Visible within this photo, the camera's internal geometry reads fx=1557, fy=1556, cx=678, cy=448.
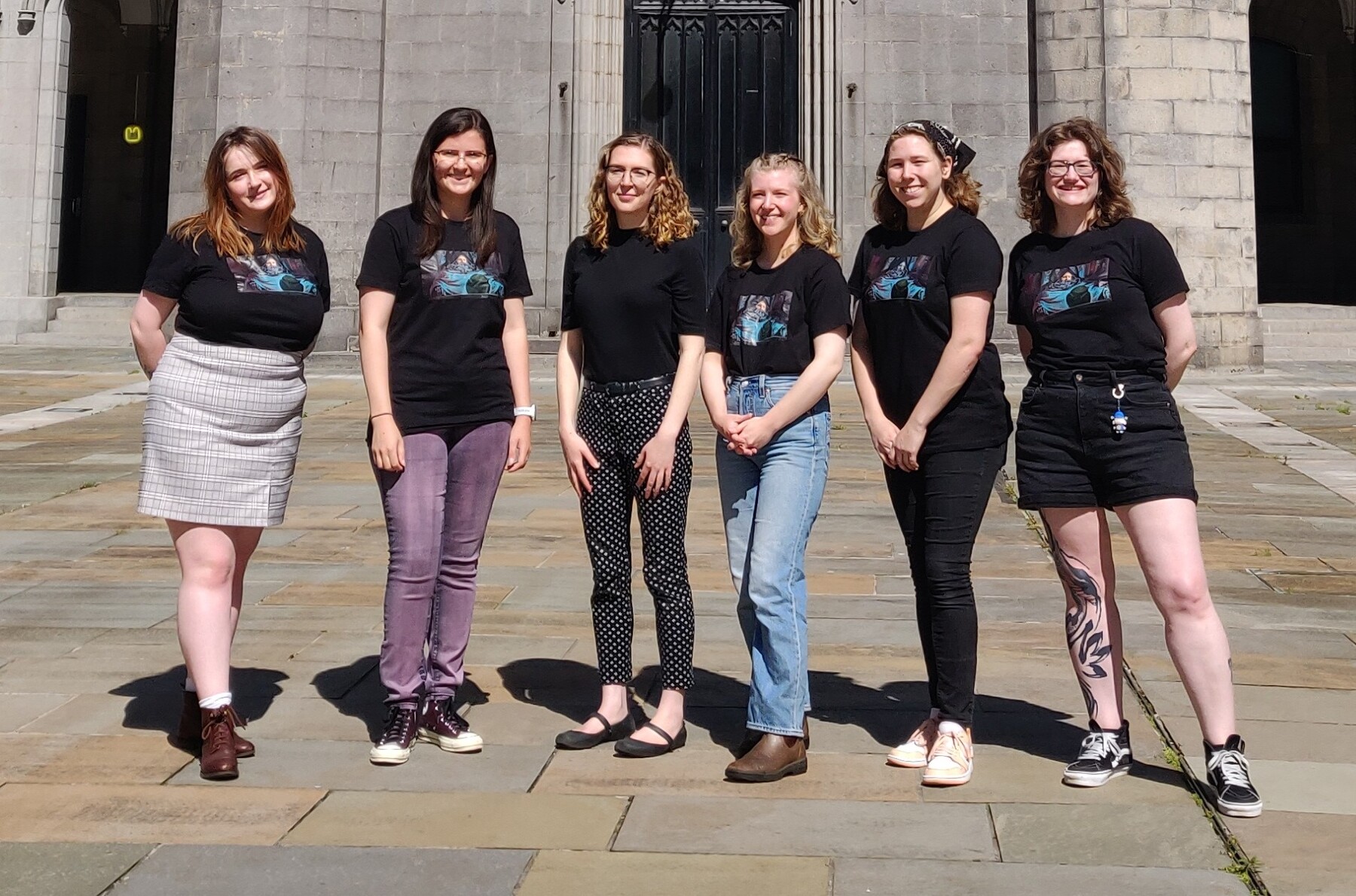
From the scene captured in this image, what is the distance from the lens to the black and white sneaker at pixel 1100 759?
4172 mm

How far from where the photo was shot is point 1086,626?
4.46 m

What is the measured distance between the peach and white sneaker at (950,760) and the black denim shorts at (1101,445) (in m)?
0.69

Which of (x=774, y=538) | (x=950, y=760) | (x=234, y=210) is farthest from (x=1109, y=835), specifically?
(x=234, y=210)

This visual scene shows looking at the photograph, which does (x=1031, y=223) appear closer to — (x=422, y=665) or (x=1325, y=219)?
(x=422, y=665)

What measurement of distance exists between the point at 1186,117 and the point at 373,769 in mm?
14342

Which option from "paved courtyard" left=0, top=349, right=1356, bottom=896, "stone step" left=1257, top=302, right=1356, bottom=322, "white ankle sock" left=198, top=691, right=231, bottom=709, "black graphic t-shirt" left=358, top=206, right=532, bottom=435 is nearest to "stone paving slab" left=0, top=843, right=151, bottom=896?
Answer: "paved courtyard" left=0, top=349, right=1356, bottom=896

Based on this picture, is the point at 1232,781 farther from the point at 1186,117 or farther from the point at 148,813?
the point at 1186,117

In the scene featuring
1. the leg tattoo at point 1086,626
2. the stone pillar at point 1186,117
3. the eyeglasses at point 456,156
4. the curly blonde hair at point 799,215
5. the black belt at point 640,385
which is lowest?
the leg tattoo at point 1086,626

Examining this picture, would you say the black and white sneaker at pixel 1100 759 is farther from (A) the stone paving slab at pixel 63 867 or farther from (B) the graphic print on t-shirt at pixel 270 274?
(B) the graphic print on t-shirt at pixel 270 274

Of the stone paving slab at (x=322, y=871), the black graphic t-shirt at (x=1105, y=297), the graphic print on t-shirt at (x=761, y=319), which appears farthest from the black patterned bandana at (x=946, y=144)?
the stone paving slab at (x=322, y=871)

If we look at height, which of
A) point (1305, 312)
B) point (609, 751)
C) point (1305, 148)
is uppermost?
point (1305, 148)

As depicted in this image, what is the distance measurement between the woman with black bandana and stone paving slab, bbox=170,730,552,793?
1079mm

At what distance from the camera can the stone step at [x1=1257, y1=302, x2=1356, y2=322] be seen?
1955 cm

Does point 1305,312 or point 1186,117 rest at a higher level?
point 1186,117
